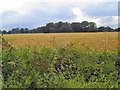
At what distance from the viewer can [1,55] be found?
5422 millimetres

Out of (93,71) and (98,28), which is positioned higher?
(98,28)

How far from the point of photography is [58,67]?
17.8ft

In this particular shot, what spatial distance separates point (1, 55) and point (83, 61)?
109 centimetres

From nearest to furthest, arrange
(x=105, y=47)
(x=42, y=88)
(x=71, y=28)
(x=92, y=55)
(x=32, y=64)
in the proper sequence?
(x=42, y=88), (x=32, y=64), (x=92, y=55), (x=105, y=47), (x=71, y=28)

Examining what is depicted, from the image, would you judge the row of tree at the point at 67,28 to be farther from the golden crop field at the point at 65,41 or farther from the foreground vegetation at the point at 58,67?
the foreground vegetation at the point at 58,67

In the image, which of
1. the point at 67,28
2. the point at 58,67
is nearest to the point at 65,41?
the point at 58,67

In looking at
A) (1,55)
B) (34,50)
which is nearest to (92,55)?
(34,50)

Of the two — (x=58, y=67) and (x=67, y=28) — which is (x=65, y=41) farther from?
(x=67, y=28)

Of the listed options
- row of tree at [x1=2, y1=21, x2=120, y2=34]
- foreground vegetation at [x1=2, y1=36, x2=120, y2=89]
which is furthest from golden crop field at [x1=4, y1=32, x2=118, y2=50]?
foreground vegetation at [x1=2, y1=36, x2=120, y2=89]

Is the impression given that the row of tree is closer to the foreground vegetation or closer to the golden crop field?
the golden crop field

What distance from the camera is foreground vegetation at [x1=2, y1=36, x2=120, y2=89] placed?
4711 mm

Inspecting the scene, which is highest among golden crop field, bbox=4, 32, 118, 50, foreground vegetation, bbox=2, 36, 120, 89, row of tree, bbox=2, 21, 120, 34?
row of tree, bbox=2, 21, 120, 34

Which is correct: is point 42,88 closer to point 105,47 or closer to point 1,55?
point 1,55

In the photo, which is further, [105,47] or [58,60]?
[105,47]
